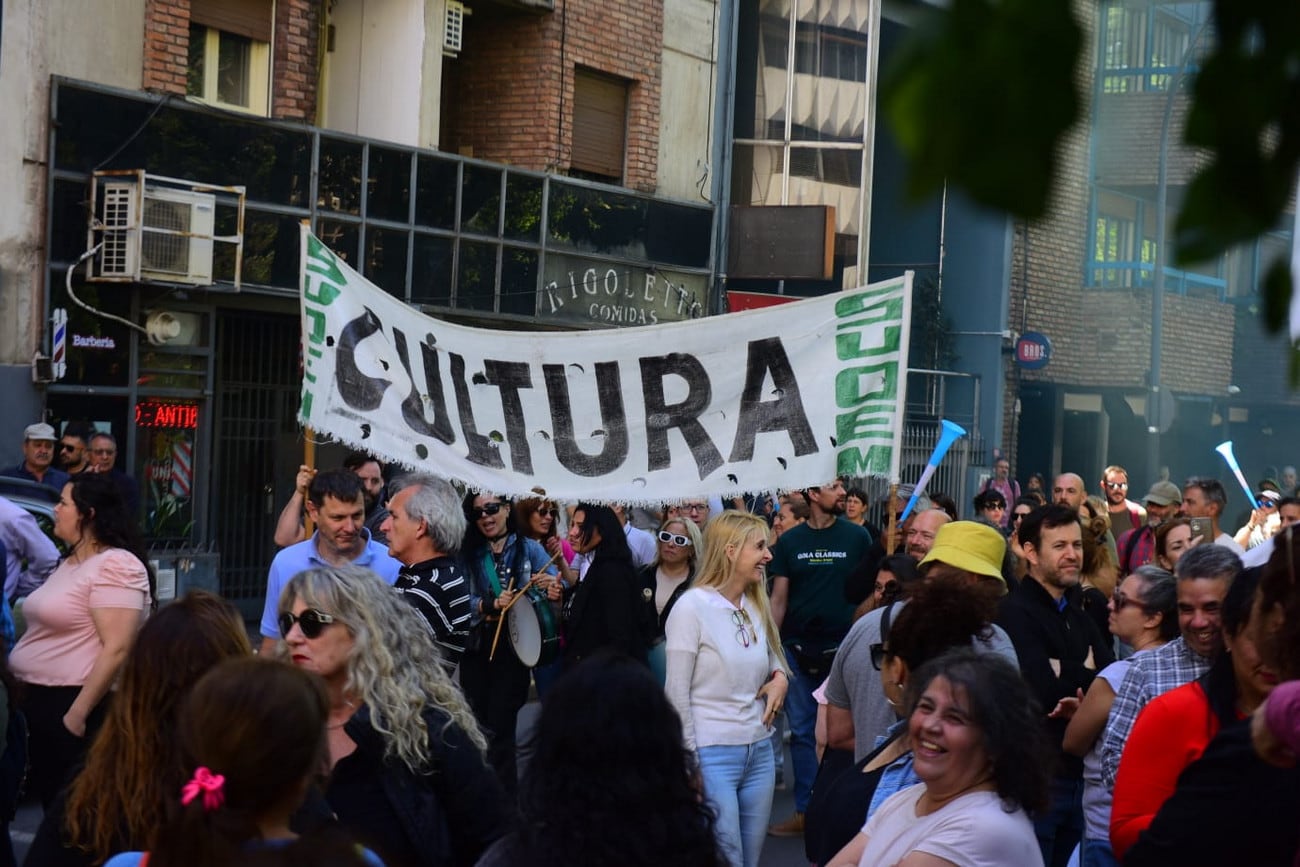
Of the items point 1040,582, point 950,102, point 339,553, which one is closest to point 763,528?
point 1040,582

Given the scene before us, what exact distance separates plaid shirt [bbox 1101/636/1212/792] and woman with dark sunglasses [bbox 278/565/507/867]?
2005mm

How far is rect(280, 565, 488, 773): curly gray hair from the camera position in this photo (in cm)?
381

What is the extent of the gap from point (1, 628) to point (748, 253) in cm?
1588

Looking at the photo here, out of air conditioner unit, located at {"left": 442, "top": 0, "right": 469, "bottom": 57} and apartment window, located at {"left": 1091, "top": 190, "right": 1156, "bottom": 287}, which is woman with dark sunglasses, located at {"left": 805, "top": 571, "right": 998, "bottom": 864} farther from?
apartment window, located at {"left": 1091, "top": 190, "right": 1156, "bottom": 287}

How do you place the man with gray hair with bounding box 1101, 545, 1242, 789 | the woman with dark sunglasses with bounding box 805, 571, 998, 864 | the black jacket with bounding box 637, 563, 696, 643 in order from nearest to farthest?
the woman with dark sunglasses with bounding box 805, 571, 998, 864 < the man with gray hair with bounding box 1101, 545, 1242, 789 < the black jacket with bounding box 637, 563, 696, 643

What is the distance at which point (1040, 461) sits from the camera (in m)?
28.1

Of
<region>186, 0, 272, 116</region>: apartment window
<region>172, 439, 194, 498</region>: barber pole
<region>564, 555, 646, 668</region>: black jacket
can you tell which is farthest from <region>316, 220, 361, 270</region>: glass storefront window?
<region>564, 555, 646, 668</region>: black jacket

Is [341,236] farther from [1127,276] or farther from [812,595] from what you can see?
[1127,276]

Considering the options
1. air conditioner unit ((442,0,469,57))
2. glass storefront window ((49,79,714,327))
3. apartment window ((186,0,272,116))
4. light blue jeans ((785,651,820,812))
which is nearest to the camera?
light blue jeans ((785,651,820,812))

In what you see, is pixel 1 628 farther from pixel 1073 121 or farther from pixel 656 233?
pixel 656 233

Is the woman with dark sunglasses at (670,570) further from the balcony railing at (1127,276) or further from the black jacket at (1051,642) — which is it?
the balcony railing at (1127,276)

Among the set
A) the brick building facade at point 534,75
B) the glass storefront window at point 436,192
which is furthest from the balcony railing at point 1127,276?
the glass storefront window at point 436,192

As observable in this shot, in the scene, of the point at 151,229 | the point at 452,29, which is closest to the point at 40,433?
the point at 151,229

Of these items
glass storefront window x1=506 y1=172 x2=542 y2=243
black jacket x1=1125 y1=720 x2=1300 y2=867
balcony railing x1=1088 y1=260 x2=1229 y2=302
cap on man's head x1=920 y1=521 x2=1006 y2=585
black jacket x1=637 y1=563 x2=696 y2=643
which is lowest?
black jacket x1=637 y1=563 x2=696 y2=643
